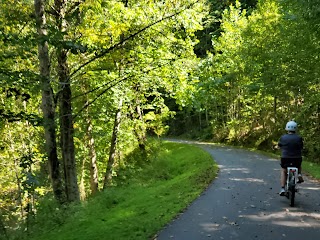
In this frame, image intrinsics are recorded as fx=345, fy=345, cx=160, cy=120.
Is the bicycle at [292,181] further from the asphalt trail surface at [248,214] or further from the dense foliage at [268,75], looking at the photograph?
the dense foliage at [268,75]

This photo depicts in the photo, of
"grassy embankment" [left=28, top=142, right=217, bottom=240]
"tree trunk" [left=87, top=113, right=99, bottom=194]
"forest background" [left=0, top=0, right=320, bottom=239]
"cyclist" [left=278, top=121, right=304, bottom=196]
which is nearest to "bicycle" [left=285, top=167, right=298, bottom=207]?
"cyclist" [left=278, top=121, right=304, bottom=196]

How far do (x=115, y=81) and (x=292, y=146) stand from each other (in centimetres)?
676

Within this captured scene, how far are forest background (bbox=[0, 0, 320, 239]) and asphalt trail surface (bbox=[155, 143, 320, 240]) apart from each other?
3.47m

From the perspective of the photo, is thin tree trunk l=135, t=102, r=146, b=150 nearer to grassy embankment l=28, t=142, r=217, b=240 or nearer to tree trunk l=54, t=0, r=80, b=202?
grassy embankment l=28, t=142, r=217, b=240

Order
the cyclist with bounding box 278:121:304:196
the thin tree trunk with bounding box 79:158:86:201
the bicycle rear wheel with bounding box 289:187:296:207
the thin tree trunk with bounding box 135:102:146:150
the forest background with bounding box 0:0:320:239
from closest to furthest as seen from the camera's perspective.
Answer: the forest background with bounding box 0:0:320:239
the bicycle rear wheel with bounding box 289:187:296:207
the cyclist with bounding box 278:121:304:196
the thin tree trunk with bounding box 79:158:86:201
the thin tree trunk with bounding box 135:102:146:150

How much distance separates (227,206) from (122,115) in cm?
989

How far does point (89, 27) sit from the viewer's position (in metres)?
11.0

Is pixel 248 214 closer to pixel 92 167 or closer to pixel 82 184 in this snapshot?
pixel 92 167

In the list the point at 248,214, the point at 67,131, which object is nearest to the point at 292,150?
the point at 248,214

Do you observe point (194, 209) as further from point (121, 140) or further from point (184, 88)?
point (121, 140)

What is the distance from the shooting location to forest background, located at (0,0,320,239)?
25.0ft

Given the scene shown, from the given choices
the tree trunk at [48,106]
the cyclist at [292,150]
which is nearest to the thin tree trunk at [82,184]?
the tree trunk at [48,106]

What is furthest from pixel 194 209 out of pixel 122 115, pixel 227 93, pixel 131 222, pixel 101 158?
pixel 227 93

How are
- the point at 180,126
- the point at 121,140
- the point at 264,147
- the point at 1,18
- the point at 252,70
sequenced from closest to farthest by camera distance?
the point at 1,18
the point at 121,140
the point at 252,70
the point at 264,147
the point at 180,126
